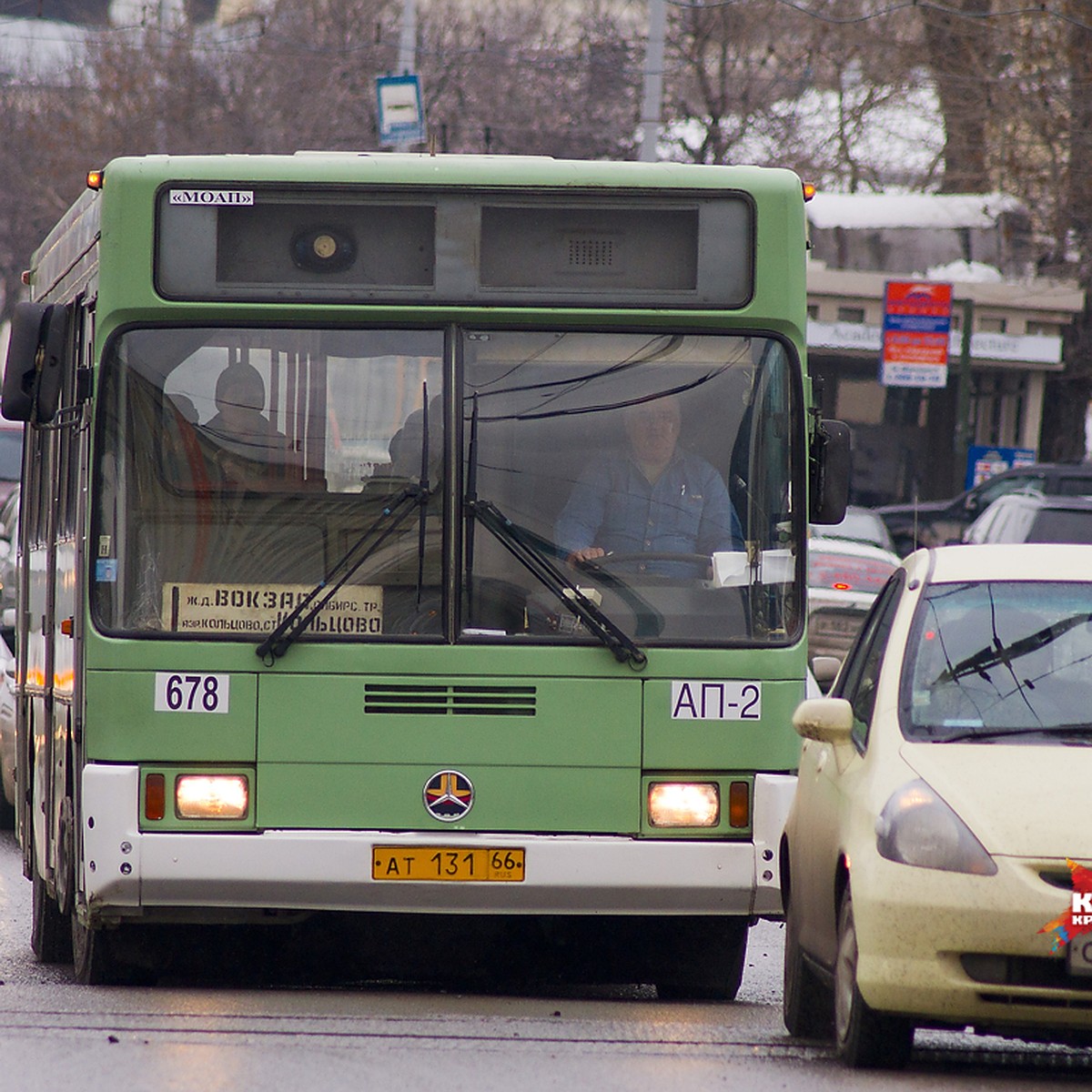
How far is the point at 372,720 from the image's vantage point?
7812 millimetres

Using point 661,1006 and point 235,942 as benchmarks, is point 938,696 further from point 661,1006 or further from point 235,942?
point 235,942

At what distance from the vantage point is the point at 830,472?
26.7 feet

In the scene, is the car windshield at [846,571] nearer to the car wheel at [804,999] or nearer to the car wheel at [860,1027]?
the car wheel at [804,999]

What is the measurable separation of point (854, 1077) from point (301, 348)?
10.1ft

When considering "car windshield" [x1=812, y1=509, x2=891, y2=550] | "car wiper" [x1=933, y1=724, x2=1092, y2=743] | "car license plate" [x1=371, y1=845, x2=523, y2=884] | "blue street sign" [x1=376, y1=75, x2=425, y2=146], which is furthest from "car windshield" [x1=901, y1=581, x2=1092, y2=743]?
"blue street sign" [x1=376, y1=75, x2=425, y2=146]

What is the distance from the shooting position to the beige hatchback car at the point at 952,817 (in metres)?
6.02

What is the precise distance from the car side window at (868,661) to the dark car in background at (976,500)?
2157cm

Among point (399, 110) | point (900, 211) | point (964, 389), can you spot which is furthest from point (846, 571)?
point (900, 211)

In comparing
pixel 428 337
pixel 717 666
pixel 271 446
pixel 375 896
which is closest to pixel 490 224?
pixel 428 337

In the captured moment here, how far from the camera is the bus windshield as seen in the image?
25.8 feet

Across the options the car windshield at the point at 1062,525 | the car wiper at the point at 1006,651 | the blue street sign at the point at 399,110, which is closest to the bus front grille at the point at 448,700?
the car wiper at the point at 1006,651

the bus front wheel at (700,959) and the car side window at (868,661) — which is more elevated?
the car side window at (868,661)

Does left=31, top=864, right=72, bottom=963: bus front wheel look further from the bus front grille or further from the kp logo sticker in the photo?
the kp logo sticker

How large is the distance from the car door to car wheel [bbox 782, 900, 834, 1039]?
4.9 inches
